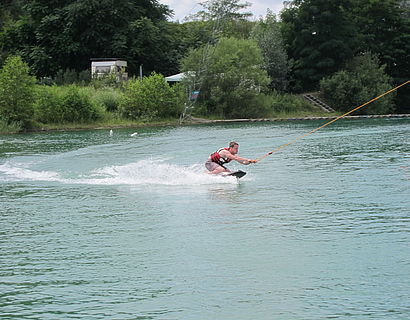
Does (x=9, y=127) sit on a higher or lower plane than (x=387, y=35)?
lower

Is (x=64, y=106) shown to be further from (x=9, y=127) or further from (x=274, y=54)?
(x=274, y=54)

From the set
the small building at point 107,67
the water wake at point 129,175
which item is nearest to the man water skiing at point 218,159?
the water wake at point 129,175

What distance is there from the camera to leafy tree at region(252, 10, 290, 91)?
6493 centimetres

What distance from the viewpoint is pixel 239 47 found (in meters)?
57.2

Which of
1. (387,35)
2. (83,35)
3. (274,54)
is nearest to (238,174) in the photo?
(83,35)

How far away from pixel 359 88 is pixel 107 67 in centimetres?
2404

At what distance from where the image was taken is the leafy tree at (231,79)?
→ 5549 centimetres

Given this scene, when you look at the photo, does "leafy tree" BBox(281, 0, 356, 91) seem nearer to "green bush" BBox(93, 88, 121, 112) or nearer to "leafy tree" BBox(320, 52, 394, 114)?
"leafy tree" BBox(320, 52, 394, 114)

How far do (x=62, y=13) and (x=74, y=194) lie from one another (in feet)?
152

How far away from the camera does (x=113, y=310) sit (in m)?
Result: 9.32

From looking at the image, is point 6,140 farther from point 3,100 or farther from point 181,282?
point 181,282

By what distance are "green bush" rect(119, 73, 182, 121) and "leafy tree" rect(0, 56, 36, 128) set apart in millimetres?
7857

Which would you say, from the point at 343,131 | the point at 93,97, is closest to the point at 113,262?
the point at 343,131

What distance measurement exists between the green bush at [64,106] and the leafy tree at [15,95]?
1652 millimetres
